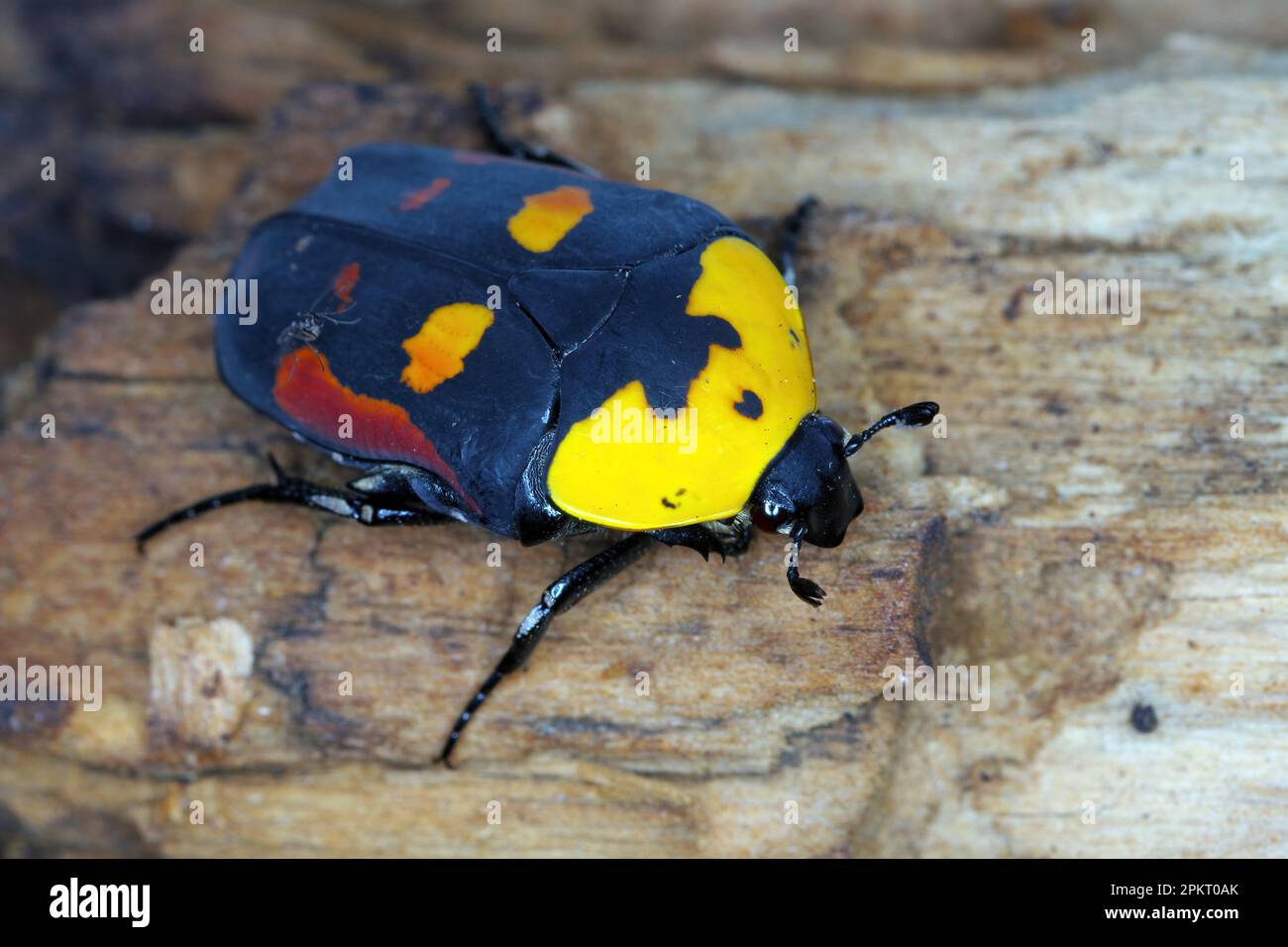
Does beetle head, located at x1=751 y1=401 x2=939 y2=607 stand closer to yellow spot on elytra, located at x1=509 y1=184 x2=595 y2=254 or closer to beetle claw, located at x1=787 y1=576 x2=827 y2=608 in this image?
beetle claw, located at x1=787 y1=576 x2=827 y2=608

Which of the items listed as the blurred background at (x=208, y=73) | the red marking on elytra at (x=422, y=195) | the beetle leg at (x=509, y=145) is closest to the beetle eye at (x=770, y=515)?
the beetle leg at (x=509, y=145)

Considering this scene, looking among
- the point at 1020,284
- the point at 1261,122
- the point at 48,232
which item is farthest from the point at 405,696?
the point at 1261,122

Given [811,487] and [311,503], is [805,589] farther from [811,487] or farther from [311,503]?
[311,503]

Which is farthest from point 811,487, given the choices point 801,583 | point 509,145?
point 509,145

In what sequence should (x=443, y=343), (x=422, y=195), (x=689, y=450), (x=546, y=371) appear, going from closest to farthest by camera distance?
(x=689, y=450) → (x=546, y=371) → (x=443, y=343) → (x=422, y=195)

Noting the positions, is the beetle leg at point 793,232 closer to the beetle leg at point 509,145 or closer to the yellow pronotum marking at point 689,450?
the yellow pronotum marking at point 689,450

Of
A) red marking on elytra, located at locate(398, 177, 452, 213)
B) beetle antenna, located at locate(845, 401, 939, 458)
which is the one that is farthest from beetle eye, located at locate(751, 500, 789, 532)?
red marking on elytra, located at locate(398, 177, 452, 213)
